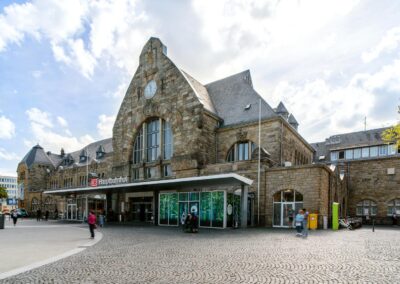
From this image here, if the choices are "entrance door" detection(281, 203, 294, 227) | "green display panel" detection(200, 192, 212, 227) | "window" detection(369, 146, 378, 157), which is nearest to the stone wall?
"entrance door" detection(281, 203, 294, 227)

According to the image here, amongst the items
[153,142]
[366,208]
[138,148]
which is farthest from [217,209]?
[366,208]

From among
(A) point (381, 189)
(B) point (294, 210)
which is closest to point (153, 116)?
(B) point (294, 210)

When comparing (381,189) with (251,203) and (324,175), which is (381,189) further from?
(251,203)

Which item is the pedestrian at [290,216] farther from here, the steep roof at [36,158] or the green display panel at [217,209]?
the steep roof at [36,158]

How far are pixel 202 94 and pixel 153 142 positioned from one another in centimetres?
782

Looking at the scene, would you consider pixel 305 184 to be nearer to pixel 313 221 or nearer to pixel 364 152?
pixel 313 221

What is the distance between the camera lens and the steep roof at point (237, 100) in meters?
31.2

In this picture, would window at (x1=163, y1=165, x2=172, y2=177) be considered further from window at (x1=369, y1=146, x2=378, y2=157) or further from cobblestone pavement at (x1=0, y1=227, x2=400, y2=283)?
window at (x1=369, y1=146, x2=378, y2=157)

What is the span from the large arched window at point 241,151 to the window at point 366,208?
1481 cm

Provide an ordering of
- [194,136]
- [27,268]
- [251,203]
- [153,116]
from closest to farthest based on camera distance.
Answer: [27,268], [251,203], [194,136], [153,116]

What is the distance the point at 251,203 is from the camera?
2517 cm

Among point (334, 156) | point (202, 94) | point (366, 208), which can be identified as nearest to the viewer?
point (366, 208)

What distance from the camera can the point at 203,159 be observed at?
31094mm

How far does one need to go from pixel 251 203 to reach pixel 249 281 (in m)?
18.2
